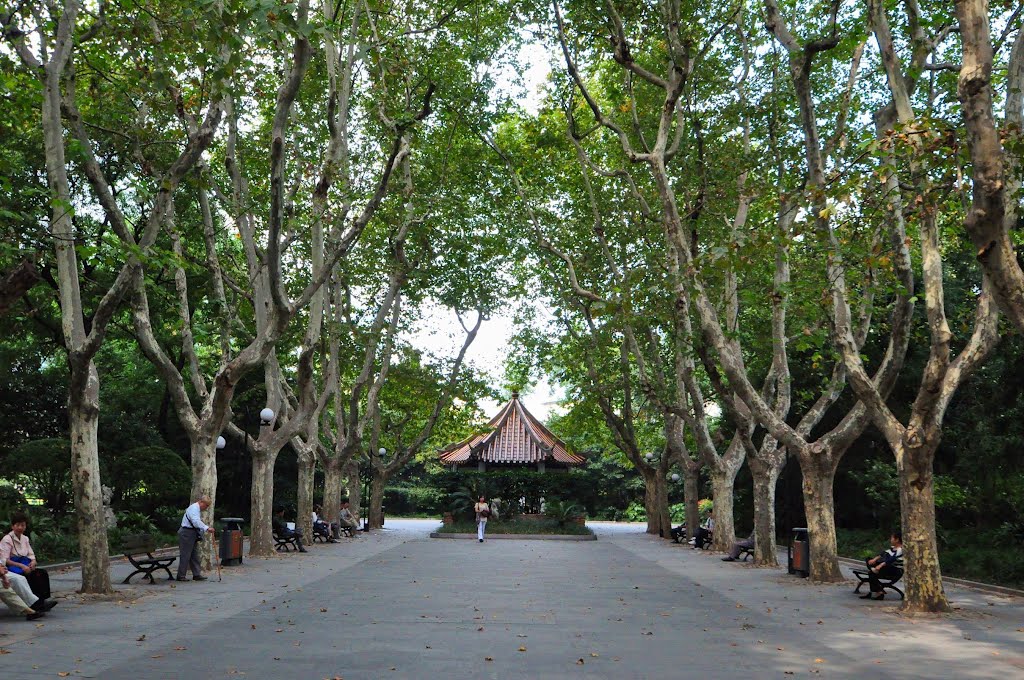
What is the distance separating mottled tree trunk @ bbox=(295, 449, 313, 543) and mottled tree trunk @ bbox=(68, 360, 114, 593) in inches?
578

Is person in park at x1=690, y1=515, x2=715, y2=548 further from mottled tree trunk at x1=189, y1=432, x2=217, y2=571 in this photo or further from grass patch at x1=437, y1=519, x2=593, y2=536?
mottled tree trunk at x1=189, y1=432, x2=217, y2=571

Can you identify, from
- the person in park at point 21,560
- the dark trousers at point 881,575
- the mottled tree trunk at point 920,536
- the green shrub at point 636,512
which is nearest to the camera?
the person in park at point 21,560

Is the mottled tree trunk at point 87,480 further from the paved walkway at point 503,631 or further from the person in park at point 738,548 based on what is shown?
the person in park at point 738,548

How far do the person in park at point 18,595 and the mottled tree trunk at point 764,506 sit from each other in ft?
47.1

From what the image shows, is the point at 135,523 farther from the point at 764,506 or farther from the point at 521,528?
the point at 764,506

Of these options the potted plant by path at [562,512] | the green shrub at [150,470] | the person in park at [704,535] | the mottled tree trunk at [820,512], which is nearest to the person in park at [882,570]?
the mottled tree trunk at [820,512]

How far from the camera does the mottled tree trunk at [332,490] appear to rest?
32344mm

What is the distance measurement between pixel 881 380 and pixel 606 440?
3605 cm

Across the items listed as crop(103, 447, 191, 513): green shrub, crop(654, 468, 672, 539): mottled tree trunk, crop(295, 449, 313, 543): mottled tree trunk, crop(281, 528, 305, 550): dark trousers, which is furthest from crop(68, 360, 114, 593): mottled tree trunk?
crop(654, 468, 672, 539): mottled tree trunk

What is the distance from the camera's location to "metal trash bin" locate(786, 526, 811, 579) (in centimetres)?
1738

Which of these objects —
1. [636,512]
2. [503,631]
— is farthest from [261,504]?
[636,512]

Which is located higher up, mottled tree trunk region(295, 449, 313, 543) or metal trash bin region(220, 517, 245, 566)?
mottled tree trunk region(295, 449, 313, 543)

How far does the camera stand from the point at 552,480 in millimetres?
42375

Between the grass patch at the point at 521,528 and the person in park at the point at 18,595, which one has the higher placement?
the person in park at the point at 18,595
